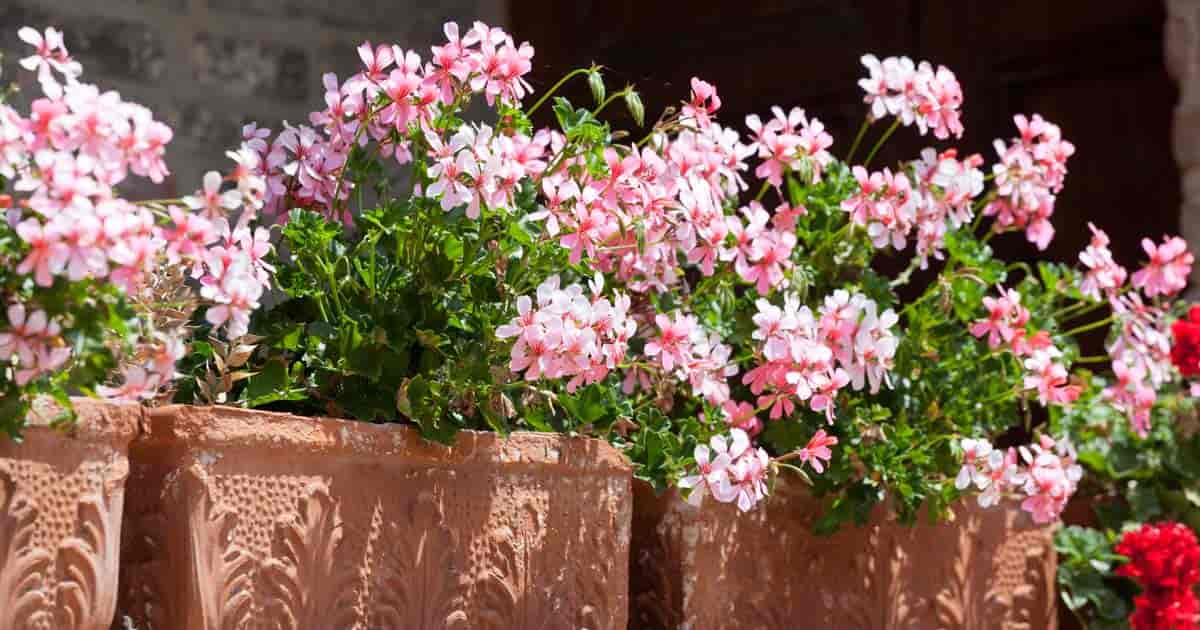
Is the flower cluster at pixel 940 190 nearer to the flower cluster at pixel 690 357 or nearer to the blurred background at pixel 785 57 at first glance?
the flower cluster at pixel 690 357

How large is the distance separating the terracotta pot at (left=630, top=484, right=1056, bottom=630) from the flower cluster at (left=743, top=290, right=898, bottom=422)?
0.63 ft

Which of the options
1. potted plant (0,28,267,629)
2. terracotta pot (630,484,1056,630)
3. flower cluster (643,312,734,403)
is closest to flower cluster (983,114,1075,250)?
terracotta pot (630,484,1056,630)

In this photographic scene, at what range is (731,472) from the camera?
1643 mm

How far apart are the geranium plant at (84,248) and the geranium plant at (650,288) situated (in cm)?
22

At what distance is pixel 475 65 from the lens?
61.4 inches

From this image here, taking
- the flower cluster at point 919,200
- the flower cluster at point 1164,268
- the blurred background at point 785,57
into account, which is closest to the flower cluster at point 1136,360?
the flower cluster at point 1164,268

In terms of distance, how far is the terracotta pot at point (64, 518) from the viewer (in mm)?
1218

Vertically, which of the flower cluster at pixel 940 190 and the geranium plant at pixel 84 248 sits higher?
the flower cluster at pixel 940 190

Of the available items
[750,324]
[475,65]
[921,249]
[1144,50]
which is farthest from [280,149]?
[1144,50]

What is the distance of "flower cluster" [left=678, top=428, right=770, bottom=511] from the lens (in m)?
1.63

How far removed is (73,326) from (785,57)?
2.76 metres

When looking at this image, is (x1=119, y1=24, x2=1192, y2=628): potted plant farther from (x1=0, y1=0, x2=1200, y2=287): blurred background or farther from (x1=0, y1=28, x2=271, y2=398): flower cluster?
(x1=0, y1=0, x2=1200, y2=287): blurred background

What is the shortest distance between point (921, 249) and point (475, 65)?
2.33 ft

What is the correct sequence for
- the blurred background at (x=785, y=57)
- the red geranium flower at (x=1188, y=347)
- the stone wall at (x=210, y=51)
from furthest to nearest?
the stone wall at (x=210, y=51) < the blurred background at (x=785, y=57) < the red geranium flower at (x=1188, y=347)
